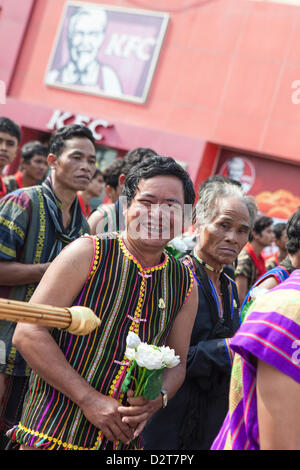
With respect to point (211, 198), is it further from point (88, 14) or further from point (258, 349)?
point (88, 14)

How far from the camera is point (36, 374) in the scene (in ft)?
5.91

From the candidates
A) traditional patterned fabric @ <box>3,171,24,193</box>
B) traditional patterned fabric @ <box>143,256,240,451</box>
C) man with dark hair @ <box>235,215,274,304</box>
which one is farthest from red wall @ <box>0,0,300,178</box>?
traditional patterned fabric @ <box>143,256,240,451</box>

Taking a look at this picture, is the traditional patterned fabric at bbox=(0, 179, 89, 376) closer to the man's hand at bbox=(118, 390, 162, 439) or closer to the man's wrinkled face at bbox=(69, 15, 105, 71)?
the man's hand at bbox=(118, 390, 162, 439)

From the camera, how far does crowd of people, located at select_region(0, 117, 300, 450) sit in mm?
1280

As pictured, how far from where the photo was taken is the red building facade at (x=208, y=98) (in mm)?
9297

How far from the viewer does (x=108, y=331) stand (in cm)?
178

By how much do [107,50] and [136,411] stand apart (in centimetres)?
988

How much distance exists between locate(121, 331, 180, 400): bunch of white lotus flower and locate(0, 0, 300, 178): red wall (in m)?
7.92

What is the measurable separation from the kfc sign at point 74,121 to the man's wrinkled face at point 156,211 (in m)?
8.62

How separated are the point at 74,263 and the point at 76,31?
10160 mm

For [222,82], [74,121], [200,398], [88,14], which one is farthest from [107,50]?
[200,398]
